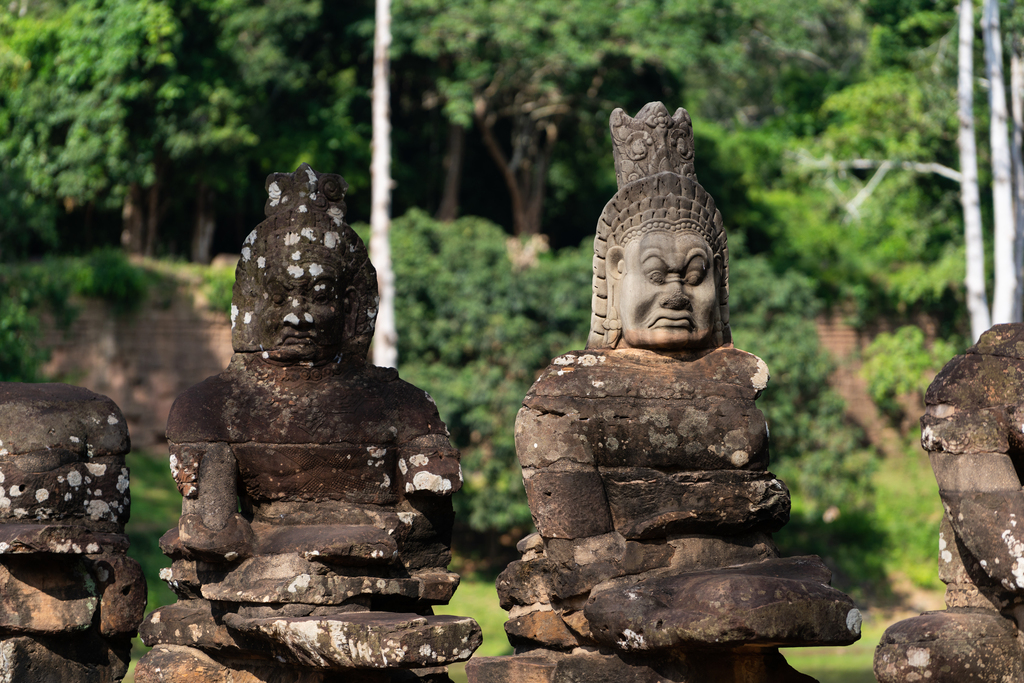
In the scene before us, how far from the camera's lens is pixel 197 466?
19.7 feet

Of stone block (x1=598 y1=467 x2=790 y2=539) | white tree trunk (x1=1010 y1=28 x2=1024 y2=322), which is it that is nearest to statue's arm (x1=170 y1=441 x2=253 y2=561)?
stone block (x1=598 y1=467 x2=790 y2=539)

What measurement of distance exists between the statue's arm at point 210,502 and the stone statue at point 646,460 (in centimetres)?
125

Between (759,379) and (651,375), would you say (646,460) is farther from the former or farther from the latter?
(759,379)

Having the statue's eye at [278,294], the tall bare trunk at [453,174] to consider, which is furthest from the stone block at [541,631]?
the tall bare trunk at [453,174]

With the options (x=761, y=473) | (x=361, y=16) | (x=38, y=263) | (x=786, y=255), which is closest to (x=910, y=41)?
(x=786, y=255)

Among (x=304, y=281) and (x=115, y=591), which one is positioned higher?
(x=304, y=281)

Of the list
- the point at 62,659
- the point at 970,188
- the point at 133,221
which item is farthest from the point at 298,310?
the point at 133,221

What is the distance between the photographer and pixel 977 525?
4.98 metres

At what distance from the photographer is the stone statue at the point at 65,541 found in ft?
21.2

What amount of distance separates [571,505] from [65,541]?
8.42 feet

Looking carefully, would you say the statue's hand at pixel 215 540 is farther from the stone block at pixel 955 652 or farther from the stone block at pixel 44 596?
the stone block at pixel 955 652

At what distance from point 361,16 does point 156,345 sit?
7.65 metres

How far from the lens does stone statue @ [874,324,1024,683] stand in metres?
4.95

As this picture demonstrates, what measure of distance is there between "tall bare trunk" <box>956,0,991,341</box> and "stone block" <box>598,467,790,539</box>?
381 inches
